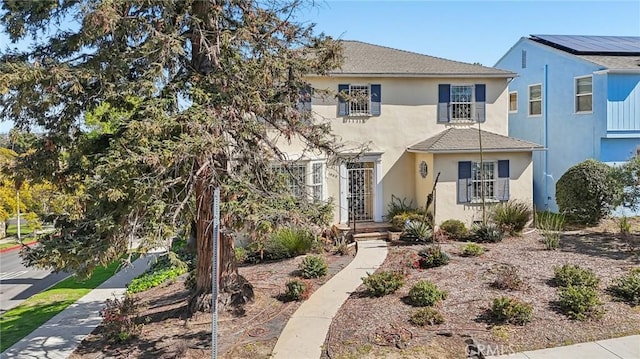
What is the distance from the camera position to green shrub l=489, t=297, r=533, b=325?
8047 mm

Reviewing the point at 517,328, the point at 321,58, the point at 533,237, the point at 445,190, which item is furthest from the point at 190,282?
the point at 533,237

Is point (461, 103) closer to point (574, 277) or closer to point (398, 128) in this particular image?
point (398, 128)

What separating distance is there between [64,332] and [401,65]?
546 inches

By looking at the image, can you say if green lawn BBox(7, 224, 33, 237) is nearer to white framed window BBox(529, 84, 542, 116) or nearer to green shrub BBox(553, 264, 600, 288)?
white framed window BBox(529, 84, 542, 116)

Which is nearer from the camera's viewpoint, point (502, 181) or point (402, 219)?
point (402, 219)

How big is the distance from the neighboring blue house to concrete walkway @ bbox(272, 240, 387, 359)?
11117 mm

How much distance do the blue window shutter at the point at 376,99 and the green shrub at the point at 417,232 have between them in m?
4.55

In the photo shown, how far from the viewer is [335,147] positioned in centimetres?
941

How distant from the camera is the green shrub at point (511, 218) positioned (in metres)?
15.2

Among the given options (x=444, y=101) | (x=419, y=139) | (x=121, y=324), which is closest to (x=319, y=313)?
(x=121, y=324)

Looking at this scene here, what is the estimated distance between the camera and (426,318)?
27.0ft

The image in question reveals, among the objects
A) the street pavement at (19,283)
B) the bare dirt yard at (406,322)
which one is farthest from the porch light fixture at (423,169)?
the street pavement at (19,283)

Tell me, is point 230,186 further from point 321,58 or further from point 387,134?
point 387,134

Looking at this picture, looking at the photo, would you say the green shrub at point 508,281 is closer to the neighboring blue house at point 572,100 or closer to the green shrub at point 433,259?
the green shrub at point 433,259
